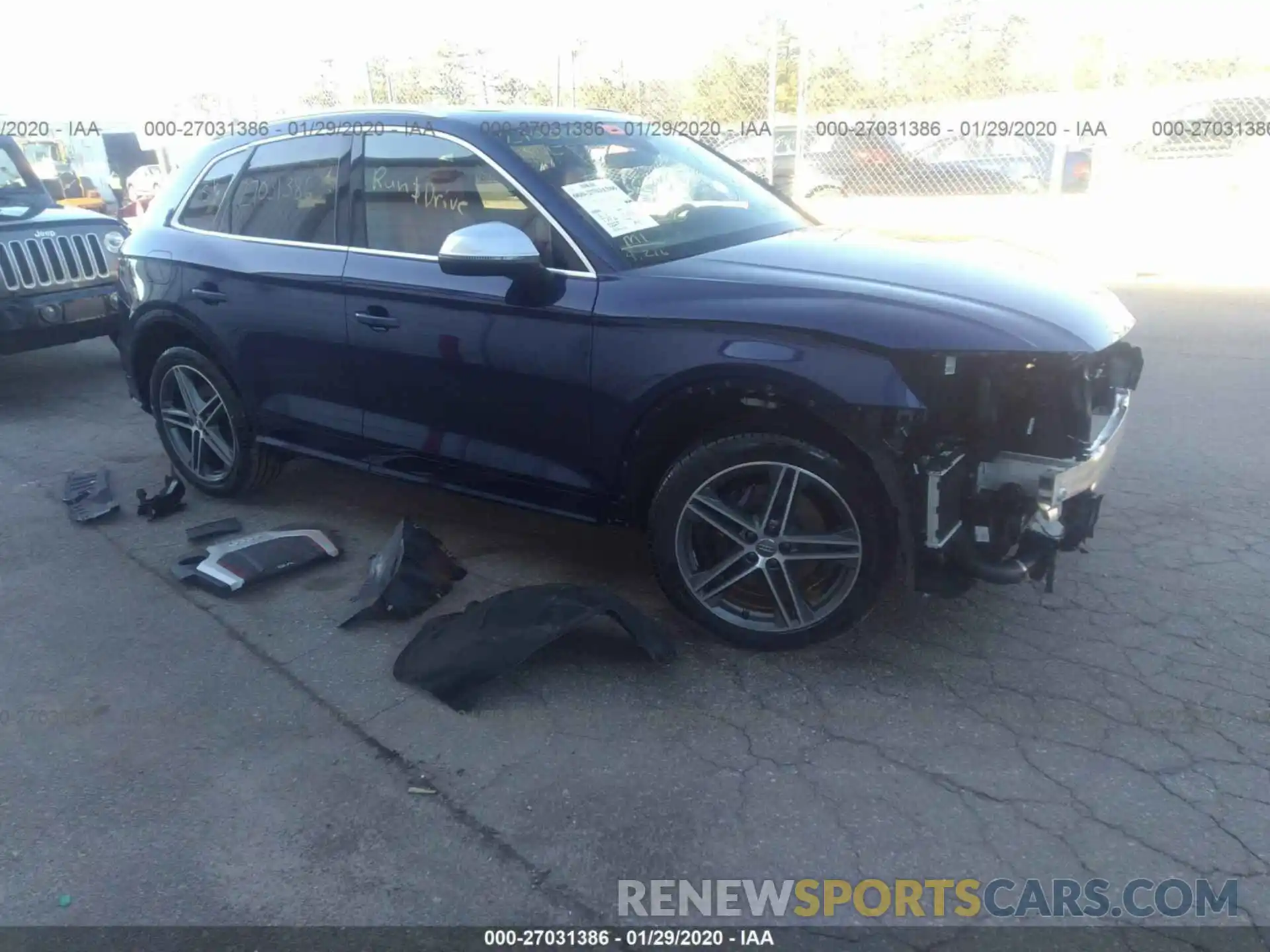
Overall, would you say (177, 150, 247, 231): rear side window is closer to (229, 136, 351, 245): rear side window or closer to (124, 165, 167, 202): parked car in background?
(229, 136, 351, 245): rear side window

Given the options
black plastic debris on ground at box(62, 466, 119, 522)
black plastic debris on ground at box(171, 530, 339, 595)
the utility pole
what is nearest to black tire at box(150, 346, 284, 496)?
black plastic debris on ground at box(62, 466, 119, 522)

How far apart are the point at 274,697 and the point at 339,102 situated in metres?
11.9

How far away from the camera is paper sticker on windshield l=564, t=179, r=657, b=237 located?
141 inches

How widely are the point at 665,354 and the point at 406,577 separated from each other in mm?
1431

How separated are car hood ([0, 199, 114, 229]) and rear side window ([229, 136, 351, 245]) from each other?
3636 millimetres

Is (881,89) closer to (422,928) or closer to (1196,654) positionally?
(1196,654)

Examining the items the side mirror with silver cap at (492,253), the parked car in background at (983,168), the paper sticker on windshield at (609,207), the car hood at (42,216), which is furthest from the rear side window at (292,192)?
the parked car in background at (983,168)

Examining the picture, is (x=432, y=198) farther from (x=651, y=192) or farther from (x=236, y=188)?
(x=236, y=188)

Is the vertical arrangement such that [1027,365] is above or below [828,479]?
above

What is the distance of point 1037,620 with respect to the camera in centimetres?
358

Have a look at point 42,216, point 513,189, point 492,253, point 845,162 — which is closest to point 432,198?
point 513,189

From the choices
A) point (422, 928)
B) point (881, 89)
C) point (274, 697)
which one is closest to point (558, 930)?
point (422, 928)

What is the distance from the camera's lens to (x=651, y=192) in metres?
3.97

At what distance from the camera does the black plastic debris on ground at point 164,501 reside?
15.9ft
